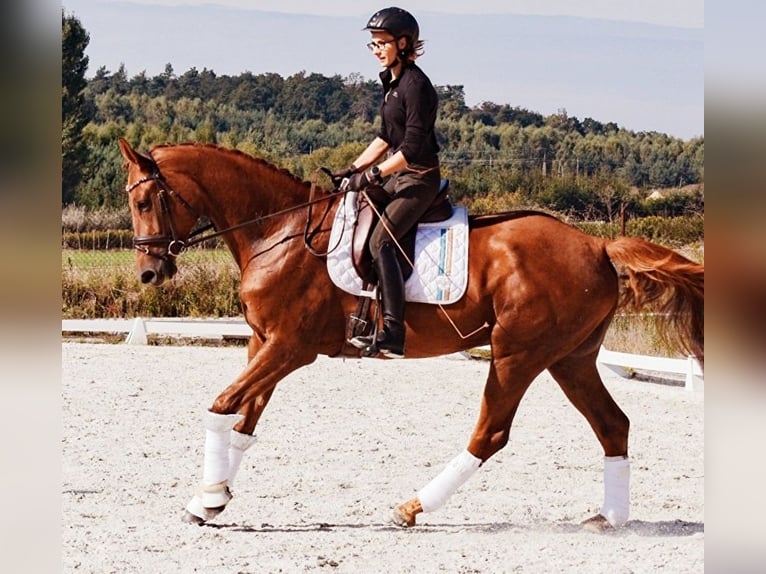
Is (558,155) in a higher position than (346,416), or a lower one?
higher

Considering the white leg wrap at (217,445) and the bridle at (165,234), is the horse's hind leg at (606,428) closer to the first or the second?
the bridle at (165,234)

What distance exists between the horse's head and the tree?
18.6 meters

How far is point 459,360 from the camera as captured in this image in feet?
40.2

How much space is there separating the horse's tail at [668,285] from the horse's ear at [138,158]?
97.0 inches

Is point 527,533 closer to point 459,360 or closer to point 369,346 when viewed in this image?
point 369,346

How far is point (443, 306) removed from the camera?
18.7ft

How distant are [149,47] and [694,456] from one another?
28.2 m

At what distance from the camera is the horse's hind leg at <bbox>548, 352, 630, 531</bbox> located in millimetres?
5770

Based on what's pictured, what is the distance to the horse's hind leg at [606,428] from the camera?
5.77 metres

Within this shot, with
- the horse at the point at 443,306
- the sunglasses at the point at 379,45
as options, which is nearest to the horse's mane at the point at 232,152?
the horse at the point at 443,306

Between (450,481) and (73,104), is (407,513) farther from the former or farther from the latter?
(73,104)

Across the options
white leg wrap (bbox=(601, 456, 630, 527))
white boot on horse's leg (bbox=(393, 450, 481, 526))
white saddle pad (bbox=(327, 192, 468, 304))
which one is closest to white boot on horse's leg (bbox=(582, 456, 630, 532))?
white leg wrap (bbox=(601, 456, 630, 527))

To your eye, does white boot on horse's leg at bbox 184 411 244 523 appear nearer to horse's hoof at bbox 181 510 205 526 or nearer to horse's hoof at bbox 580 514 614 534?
horse's hoof at bbox 181 510 205 526
